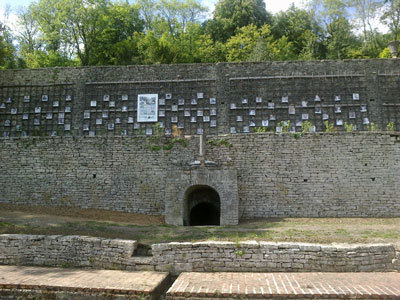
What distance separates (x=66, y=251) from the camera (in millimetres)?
8367

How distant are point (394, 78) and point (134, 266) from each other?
58.7 ft

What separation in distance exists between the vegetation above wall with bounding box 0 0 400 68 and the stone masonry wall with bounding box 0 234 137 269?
65.1 feet

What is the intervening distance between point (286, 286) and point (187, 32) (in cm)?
3060

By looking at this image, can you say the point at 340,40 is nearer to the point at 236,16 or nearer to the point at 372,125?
the point at 236,16

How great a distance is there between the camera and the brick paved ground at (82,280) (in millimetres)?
6523

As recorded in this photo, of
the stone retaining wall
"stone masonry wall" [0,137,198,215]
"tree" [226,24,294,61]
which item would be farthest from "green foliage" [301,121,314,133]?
"tree" [226,24,294,61]

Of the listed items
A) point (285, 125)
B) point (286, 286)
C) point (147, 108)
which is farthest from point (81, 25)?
point (286, 286)

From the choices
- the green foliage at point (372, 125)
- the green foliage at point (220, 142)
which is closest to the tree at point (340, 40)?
the green foliage at point (372, 125)

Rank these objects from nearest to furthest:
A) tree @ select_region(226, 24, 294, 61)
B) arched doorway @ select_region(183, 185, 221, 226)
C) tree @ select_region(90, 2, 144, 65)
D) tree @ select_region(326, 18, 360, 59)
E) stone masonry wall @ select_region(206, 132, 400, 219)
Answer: stone masonry wall @ select_region(206, 132, 400, 219), arched doorway @ select_region(183, 185, 221, 226), tree @ select_region(226, 24, 294, 61), tree @ select_region(90, 2, 144, 65), tree @ select_region(326, 18, 360, 59)

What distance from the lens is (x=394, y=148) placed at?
576 inches

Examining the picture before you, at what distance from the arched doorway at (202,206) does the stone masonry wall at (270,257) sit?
19.4 ft

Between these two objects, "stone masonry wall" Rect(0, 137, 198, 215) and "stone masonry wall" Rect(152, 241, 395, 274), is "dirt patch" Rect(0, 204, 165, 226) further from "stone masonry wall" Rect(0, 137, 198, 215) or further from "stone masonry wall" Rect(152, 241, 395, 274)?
"stone masonry wall" Rect(152, 241, 395, 274)

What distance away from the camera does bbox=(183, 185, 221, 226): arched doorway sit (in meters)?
14.5

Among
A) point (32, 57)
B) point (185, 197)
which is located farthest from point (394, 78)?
point (32, 57)
